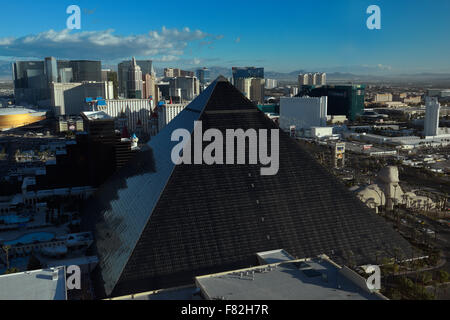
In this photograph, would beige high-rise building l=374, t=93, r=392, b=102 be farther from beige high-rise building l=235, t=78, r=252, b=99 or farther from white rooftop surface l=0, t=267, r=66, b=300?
white rooftop surface l=0, t=267, r=66, b=300

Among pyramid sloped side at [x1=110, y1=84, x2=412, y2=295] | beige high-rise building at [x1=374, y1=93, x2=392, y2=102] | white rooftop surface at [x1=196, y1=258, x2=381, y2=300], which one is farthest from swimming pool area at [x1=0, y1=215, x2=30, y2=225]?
beige high-rise building at [x1=374, y1=93, x2=392, y2=102]

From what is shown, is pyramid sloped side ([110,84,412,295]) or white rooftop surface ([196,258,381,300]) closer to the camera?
white rooftop surface ([196,258,381,300])

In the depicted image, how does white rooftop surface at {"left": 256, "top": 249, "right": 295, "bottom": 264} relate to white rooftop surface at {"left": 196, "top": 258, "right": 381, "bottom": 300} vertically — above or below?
below

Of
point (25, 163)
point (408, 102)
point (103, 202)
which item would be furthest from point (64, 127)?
point (408, 102)

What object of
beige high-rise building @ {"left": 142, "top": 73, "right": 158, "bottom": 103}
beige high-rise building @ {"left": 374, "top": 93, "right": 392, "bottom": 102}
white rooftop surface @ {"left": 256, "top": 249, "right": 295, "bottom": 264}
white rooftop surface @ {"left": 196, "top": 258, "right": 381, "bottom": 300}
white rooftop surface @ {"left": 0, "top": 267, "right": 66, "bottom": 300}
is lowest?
white rooftop surface @ {"left": 0, "top": 267, "right": 66, "bottom": 300}

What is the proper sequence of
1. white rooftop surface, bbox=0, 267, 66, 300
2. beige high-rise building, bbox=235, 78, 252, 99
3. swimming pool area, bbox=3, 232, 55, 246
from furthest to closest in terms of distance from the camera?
beige high-rise building, bbox=235, 78, 252, 99 → swimming pool area, bbox=3, 232, 55, 246 → white rooftop surface, bbox=0, 267, 66, 300

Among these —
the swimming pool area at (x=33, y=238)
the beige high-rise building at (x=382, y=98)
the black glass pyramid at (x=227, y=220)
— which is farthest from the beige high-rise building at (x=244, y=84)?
the black glass pyramid at (x=227, y=220)

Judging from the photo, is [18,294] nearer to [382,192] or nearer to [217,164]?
[217,164]
